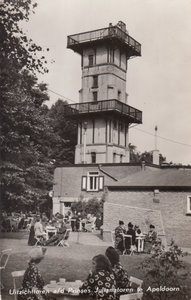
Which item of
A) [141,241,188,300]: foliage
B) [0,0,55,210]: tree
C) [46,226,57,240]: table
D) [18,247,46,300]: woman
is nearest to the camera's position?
[18,247,46,300]: woman

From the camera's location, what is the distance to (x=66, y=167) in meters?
9.01

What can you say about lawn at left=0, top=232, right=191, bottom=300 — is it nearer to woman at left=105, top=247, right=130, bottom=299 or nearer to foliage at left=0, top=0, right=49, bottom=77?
woman at left=105, top=247, right=130, bottom=299

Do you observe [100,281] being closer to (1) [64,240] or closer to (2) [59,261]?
(2) [59,261]

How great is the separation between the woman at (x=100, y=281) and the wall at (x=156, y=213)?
1.77 m

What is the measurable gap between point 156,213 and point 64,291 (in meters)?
2.30

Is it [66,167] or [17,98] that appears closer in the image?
[17,98]

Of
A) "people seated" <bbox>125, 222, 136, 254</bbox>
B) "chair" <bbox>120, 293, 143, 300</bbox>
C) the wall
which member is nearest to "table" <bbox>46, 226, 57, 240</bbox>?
the wall

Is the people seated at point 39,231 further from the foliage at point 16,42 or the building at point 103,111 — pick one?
the building at point 103,111

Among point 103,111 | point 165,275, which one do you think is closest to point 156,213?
point 165,275

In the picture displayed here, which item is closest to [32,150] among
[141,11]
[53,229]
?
[53,229]

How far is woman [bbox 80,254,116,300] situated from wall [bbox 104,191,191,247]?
5.81ft

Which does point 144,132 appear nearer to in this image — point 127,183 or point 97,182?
point 127,183

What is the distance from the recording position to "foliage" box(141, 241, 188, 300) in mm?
5465

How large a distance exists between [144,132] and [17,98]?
7.73 feet
